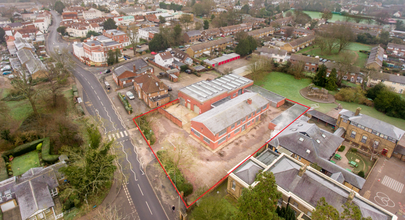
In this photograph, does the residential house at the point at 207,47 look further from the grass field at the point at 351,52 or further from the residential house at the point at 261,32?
the grass field at the point at 351,52

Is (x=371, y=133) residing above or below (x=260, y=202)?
below

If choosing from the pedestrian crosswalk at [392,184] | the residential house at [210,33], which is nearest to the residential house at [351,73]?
the pedestrian crosswalk at [392,184]

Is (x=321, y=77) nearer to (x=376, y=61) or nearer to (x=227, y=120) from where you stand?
(x=376, y=61)

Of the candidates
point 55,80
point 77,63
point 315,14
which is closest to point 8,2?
point 77,63

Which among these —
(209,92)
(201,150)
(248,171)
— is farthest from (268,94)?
(248,171)

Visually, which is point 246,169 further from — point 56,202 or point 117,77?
point 117,77

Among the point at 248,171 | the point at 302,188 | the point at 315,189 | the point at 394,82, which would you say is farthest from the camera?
the point at 394,82
